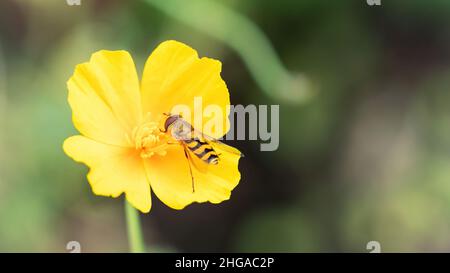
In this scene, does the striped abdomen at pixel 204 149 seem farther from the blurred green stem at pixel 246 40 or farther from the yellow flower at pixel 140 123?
the blurred green stem at pixel 246 40

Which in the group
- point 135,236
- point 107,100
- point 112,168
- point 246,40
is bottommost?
point 135,236

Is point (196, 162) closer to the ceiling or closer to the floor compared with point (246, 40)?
closer to the floor

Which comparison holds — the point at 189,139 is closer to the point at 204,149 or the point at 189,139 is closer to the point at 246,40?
the point at 204,149

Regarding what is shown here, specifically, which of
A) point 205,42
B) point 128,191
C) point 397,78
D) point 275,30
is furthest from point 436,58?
point 128,191

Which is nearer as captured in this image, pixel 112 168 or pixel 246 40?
pixel 112 168

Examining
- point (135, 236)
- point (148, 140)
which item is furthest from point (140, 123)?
point (135, 236)

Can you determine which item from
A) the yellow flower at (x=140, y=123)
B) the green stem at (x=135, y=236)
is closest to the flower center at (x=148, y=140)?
the yellow flower at (x=140, y=123)

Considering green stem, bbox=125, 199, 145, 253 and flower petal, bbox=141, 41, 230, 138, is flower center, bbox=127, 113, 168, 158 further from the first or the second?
green stem, bbox=125, 199, 145, 253
